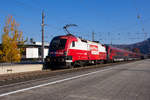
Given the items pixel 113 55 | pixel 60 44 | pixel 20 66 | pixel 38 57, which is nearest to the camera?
pixel 20 66

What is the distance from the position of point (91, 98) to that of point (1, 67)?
1063 cm

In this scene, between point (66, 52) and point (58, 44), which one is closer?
point (66, 52)

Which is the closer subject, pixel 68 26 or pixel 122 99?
pixel 122 99

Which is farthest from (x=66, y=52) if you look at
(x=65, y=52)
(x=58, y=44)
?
(x=58, y=44)

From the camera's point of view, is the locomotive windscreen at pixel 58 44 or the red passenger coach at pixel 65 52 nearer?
the red passenger coach at pixel 65 52

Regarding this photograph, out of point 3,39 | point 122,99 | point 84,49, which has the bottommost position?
point 122,99

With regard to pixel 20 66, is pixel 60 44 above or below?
above

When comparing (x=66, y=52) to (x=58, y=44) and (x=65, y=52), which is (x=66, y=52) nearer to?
(x=65, y=52)

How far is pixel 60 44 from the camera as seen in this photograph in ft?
59.4

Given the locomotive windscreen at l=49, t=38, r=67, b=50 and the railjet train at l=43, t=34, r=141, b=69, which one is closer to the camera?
the railjet train at l=43, t=34, r=141, b=69

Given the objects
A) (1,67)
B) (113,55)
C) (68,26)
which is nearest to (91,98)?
(1,67)

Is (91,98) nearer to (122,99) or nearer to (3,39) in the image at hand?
(122,99)

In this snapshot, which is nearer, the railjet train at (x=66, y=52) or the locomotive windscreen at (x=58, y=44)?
the railjet train at (x=66, y=52)

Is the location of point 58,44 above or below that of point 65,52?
above
